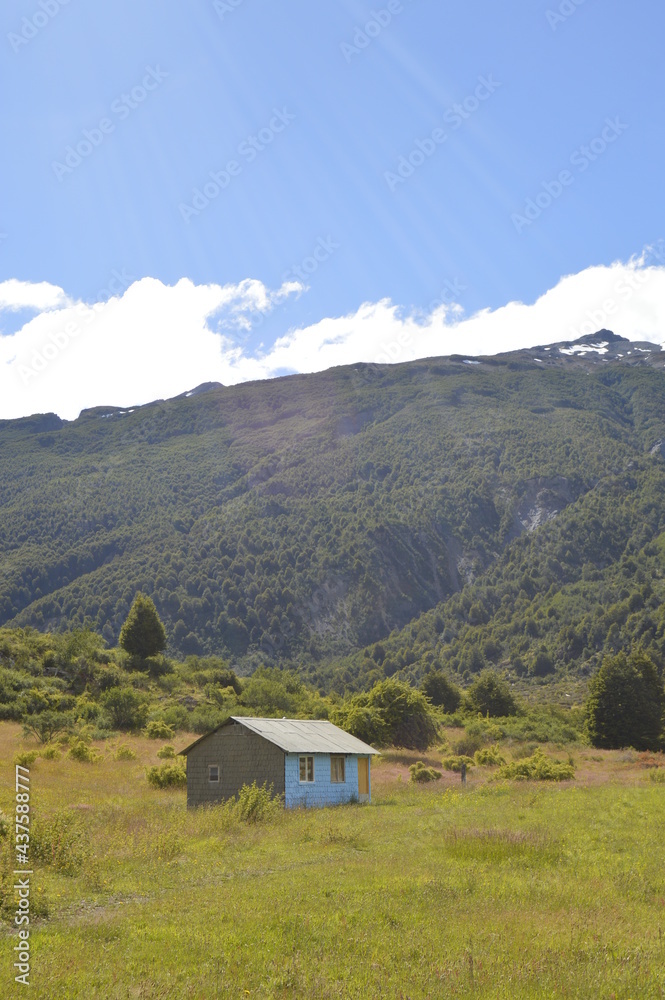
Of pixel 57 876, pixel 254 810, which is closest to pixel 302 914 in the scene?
pixel 57 876

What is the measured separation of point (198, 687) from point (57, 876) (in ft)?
164

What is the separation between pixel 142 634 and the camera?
68125 millimetres

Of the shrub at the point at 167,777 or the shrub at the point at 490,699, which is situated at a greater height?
the shrub at the point at 490,699

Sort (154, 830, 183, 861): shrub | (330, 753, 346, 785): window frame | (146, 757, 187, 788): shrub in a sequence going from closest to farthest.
→ (154, 830, 183, 861): shrub < (330, 753, 346, 785): window frame < (146, 757, 187, 788): shrub

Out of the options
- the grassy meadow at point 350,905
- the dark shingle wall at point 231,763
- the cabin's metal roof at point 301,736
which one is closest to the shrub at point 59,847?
the grassy meadow at point 350,905

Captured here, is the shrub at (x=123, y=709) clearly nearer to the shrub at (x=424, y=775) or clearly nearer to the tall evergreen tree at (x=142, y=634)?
the tall evergreen tree at (x=142, y=634)

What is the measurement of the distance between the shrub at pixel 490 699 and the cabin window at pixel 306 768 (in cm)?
4268

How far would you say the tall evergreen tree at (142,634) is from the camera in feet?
224

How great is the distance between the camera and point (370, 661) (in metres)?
147

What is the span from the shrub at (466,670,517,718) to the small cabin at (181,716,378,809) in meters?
40.9

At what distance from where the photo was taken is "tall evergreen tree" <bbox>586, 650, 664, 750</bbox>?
56.0 metres

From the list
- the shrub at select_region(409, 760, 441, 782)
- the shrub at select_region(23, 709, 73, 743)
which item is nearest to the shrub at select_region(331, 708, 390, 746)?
the shrub at select_region(409, 760, 441, 782)

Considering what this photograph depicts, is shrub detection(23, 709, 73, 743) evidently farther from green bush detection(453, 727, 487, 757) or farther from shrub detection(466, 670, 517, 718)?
shrub detection(466, 670, 517, 718)

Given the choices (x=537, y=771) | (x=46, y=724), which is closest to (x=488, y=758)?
(x=537, y=771)
